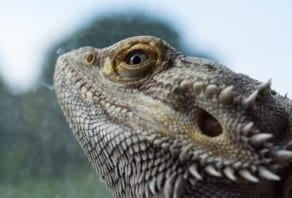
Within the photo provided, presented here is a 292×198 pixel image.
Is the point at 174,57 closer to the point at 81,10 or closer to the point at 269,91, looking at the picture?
the point at 269,91

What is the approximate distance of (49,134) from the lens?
2.39m

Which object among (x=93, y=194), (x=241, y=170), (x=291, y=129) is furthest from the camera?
(x=93, y=194)

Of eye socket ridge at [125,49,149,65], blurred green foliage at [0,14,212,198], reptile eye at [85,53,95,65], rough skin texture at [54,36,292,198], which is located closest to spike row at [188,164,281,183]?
rough skin texture at [54,36,292,198]

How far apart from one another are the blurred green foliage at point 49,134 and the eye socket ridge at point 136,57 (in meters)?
0.83

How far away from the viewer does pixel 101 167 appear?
Answer: 1.42 m

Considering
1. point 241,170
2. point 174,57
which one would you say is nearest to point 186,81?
point 174,57

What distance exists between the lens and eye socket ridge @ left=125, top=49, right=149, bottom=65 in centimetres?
139

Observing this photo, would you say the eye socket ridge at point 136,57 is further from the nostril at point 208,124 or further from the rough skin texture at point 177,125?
the nostril at point 208,124

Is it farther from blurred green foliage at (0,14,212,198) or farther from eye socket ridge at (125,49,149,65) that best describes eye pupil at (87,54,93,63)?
blurred green foliage at (0,14,212,198)

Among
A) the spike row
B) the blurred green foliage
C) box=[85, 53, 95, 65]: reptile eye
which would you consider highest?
the spike row

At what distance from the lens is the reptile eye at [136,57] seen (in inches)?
54.9

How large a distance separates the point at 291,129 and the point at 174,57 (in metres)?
0.25

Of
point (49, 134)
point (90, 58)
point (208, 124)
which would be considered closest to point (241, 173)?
point (208, 124)

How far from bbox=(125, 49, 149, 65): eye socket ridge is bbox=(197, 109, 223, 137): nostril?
175 mm
